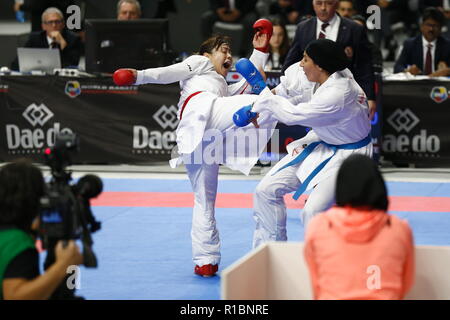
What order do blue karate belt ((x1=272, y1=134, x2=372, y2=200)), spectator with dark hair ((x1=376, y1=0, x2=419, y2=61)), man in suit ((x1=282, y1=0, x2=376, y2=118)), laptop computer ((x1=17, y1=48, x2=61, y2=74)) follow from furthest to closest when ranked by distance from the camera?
1. spectator with dark hair ((x1=376, y1=0, x2=419, y2=61))
2. laptop computer ((x1=17, y1=48, x2=61, y2=74))
3. man in suit ((x1=282, y1=0, x2=376, y2=118))
4. blue karate belt ((x1=272, y1=134, x2=372, y2=200))

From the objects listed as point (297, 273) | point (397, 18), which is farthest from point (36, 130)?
point (397, 18)

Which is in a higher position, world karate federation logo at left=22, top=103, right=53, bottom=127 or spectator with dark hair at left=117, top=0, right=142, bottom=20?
spectator with dark hair at left=117, top=0, right=142, bottom=20

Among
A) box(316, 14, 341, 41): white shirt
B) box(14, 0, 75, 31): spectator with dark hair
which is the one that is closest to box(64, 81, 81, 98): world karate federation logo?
box(14, 0, 75, 31): spectator with dark hair

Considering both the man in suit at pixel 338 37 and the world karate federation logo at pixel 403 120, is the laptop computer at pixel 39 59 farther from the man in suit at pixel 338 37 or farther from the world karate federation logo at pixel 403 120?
the world karate federation logo at pixel 403 120

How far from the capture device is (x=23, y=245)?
3.58 meters

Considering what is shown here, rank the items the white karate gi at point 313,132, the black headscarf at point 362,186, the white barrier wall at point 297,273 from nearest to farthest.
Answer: the black headscarf at point 362,186 → the white barrier wall at point 297,273 → the white karate gi at point 313,132

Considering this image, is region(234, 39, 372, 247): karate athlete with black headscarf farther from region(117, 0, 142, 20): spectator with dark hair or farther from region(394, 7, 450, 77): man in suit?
region(117, 0, 142, 20): spectator with dark hair

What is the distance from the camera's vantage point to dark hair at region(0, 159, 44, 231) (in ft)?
11.8

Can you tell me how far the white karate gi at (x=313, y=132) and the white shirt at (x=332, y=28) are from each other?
2.05 m

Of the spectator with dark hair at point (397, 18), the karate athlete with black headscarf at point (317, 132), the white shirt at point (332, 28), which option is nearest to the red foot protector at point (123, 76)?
the karate athlete with black headscarf at point (317, 132)

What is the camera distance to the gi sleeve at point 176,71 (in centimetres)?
604

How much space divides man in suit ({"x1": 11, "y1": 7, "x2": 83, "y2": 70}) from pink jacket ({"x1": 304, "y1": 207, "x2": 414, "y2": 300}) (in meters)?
7.96
